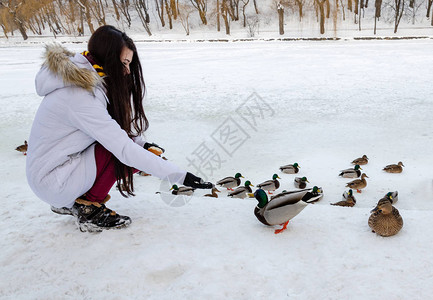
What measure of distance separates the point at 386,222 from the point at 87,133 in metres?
2.17

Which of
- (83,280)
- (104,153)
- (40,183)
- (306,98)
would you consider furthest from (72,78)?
(306,98)

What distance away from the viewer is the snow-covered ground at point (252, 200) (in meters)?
2.07

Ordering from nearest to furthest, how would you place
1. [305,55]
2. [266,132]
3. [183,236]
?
[183,236] < [266,132] < [305,55]

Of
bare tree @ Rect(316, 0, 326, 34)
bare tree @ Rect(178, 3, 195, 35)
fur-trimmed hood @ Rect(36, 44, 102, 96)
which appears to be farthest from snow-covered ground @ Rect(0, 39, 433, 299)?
bare tree @ Rect(178, 3, 195, 35)

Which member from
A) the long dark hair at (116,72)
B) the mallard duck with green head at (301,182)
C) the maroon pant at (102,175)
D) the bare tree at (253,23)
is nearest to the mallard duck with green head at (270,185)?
the mallard duck with green head at (301,182)

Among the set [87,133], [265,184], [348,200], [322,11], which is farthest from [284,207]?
[322,11]

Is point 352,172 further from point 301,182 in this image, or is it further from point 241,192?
point 241,192

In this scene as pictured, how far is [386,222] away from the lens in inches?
97.6

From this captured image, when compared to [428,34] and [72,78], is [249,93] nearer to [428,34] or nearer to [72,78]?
[72,78]

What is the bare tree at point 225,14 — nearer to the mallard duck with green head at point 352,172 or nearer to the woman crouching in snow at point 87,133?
the mallard duck with green head at point 352,172

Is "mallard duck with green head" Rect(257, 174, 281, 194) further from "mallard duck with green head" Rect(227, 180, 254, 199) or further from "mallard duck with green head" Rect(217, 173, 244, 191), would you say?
"mallard duck with green head" Rect(217, 173, 244, 191)

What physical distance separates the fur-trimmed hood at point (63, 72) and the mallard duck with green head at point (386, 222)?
7.08ft

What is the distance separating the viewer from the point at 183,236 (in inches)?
100

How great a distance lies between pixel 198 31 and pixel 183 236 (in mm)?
33894
